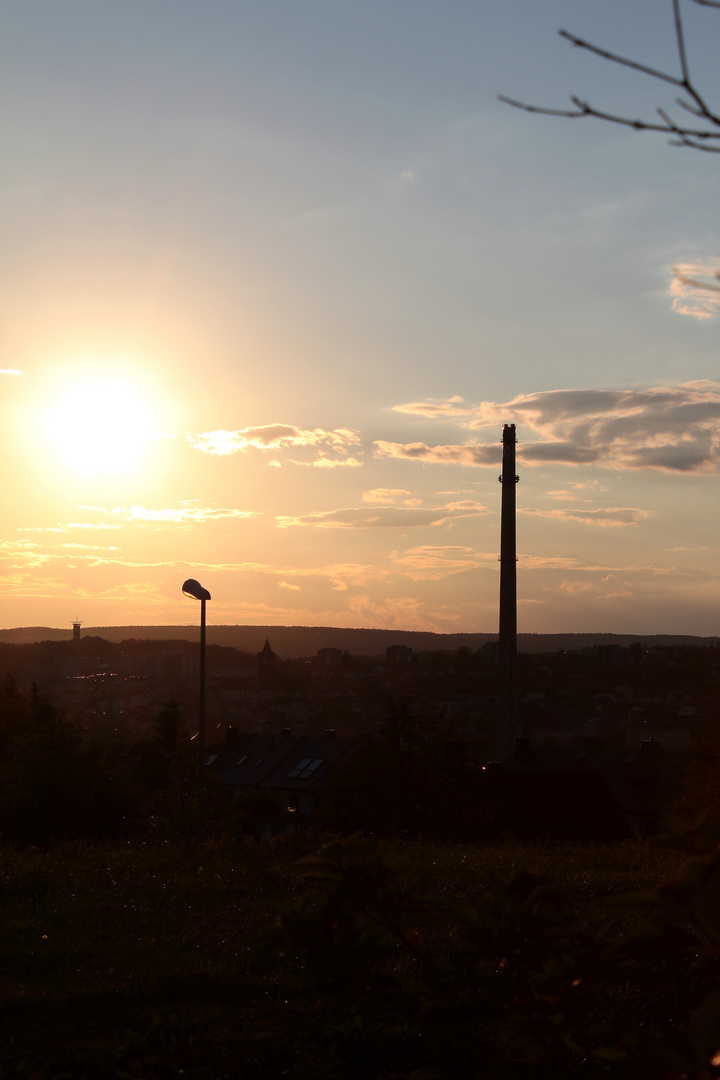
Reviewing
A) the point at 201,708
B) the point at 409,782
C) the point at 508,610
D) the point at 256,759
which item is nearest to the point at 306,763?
the point at 256,759

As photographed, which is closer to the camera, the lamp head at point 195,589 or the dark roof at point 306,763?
the lamp head at point 195,589

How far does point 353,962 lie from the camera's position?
208 centimetres

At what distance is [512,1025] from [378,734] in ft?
107

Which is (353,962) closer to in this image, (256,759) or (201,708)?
(201,708)

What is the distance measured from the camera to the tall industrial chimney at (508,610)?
36375 millimetres

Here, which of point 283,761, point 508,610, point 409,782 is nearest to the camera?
point 409,782

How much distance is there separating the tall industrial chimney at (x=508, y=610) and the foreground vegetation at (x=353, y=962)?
20608mm

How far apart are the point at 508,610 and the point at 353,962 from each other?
34913 mm

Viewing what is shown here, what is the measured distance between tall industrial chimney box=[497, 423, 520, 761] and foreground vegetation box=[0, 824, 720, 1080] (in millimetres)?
20608

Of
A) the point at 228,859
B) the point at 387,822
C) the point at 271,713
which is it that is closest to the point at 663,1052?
the point at 228,859

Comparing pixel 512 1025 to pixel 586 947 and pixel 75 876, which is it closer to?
pixel 586 947

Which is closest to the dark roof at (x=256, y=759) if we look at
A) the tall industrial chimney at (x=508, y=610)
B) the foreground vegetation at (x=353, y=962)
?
the tall industrial chimney at (x=508, y=610)

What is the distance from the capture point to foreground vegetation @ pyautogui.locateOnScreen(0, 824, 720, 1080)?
209 cm

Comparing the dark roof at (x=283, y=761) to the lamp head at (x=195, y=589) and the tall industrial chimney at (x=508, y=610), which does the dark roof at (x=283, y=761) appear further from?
the lamp head at (x=195, y=589)
